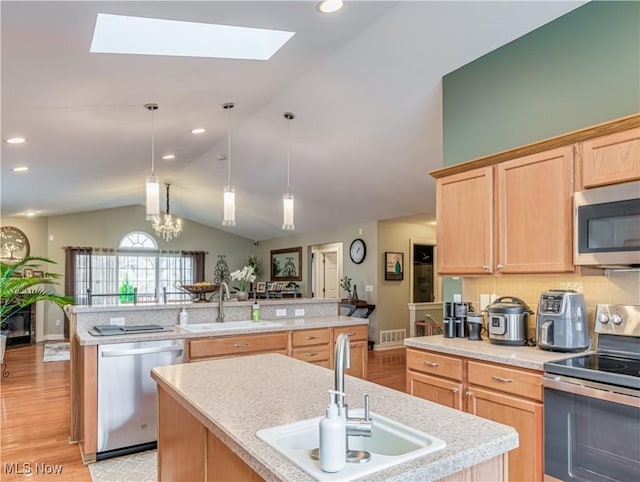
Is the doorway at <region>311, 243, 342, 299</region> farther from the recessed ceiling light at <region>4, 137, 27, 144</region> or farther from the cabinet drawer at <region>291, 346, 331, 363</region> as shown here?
the recessed ceiling light at <region>4, 137, 27, 144</region>

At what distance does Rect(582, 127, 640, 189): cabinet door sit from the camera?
2.14m

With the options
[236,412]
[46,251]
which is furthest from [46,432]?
[46,251]

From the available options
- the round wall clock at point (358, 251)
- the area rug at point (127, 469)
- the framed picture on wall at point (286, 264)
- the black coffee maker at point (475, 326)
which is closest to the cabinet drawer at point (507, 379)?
the black coffee maker at point (475, 326)

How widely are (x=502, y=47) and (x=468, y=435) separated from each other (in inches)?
107

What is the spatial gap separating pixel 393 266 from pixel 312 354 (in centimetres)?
419

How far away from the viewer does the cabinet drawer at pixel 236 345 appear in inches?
136

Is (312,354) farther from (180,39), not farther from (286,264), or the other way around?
(286,264)

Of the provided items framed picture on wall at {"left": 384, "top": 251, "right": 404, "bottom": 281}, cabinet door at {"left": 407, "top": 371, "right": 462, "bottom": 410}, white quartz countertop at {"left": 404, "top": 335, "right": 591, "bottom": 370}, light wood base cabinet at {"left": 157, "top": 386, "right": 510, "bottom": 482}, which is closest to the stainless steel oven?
white quartz countertop at {"left": 404, "top": 335, "right": 591, "bottom": 370}

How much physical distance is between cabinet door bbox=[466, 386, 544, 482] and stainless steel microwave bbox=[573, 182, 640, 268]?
0.80 metres

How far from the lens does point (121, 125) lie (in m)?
4.14

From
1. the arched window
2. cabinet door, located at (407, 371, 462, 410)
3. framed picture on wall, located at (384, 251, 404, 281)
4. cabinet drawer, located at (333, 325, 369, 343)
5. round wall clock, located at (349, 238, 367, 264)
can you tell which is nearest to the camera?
cabinet door, located at (407, 371, 462, 410)

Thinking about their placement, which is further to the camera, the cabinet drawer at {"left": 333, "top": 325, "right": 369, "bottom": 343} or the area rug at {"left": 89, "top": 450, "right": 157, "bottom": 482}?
the cabinet drawer at {"left": 333, "top": 325, "right": 369, "bottom": 343}

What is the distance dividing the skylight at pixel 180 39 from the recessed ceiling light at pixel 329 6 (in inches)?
14.7

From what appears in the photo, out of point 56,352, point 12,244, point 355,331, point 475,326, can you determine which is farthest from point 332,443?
point 12,244
